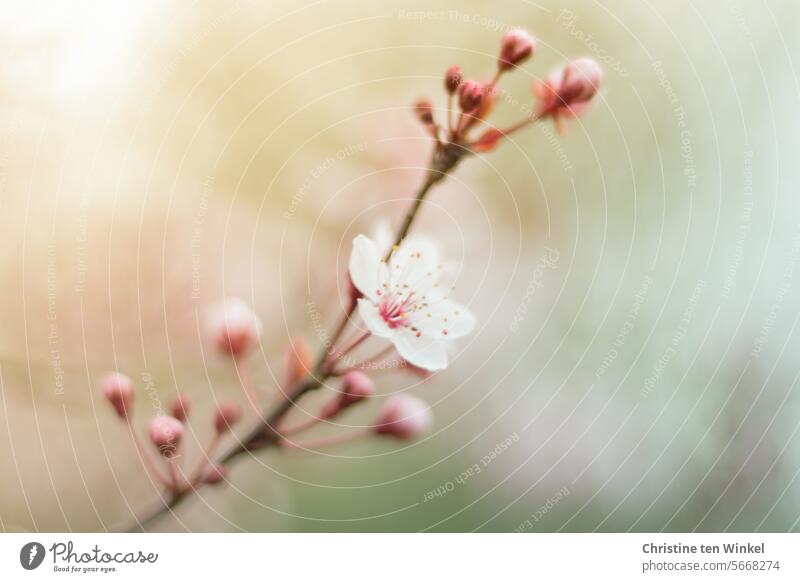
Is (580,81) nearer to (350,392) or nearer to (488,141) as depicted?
(488,141)

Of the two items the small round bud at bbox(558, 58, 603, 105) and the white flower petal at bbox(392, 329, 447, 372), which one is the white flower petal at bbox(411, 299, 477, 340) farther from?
the small round bud at bbox(558, 58, 603, 105)

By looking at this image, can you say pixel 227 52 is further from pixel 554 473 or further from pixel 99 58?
pixel 554 473

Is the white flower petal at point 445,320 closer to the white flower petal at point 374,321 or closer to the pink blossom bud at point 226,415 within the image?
the white flower petal at point 374,321

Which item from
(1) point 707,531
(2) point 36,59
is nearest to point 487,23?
(2) point 36,59

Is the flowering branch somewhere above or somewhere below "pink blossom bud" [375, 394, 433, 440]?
above

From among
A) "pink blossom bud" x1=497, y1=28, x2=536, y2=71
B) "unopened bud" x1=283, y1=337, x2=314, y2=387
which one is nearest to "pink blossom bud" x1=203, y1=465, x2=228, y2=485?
"unopened bud" x1=283, y1=337, x2=314, y2=387
